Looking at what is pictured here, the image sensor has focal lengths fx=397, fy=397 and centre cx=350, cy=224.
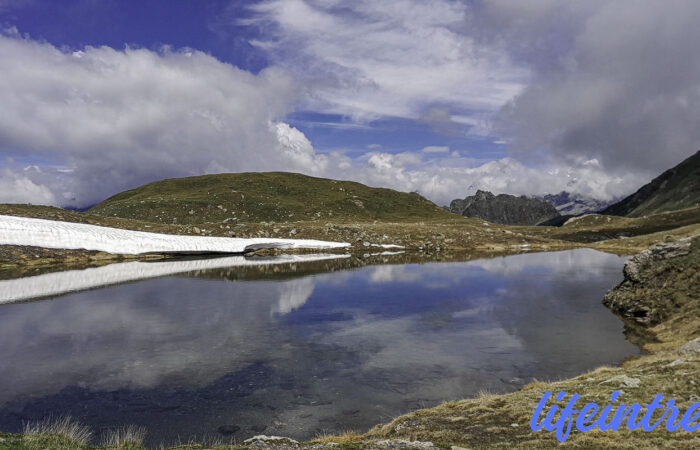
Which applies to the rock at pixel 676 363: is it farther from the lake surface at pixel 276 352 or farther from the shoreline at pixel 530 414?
the lake surface at pixel 276 352

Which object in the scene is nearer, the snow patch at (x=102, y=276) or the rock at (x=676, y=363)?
the rock at (x=676, y=363)

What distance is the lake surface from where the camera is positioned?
14078 mm

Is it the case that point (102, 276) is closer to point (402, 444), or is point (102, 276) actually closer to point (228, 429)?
point (228, 429)

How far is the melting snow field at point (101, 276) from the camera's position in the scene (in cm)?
3359

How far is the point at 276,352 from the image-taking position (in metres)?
19.9

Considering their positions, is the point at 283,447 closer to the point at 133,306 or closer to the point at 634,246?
the point at 133,306

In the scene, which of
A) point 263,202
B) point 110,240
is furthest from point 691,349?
point 263,202

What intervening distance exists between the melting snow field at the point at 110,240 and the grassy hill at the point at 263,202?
41.4 meters

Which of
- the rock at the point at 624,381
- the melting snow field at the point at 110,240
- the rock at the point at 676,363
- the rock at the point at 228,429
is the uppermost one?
the melting snow field at the point at 110,240

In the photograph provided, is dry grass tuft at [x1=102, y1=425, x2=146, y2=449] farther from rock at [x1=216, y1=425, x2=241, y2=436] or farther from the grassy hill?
the grassy hill

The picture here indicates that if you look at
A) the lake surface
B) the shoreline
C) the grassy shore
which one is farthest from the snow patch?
the shoreline

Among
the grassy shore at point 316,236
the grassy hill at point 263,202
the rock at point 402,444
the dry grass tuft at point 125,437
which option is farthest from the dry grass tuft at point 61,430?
the grassy hill at point 263,202

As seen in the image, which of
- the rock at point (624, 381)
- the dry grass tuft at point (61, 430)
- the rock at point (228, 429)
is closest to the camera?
the dry grass tuft at point (61, 430)

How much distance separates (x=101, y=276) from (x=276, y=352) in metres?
32.3
